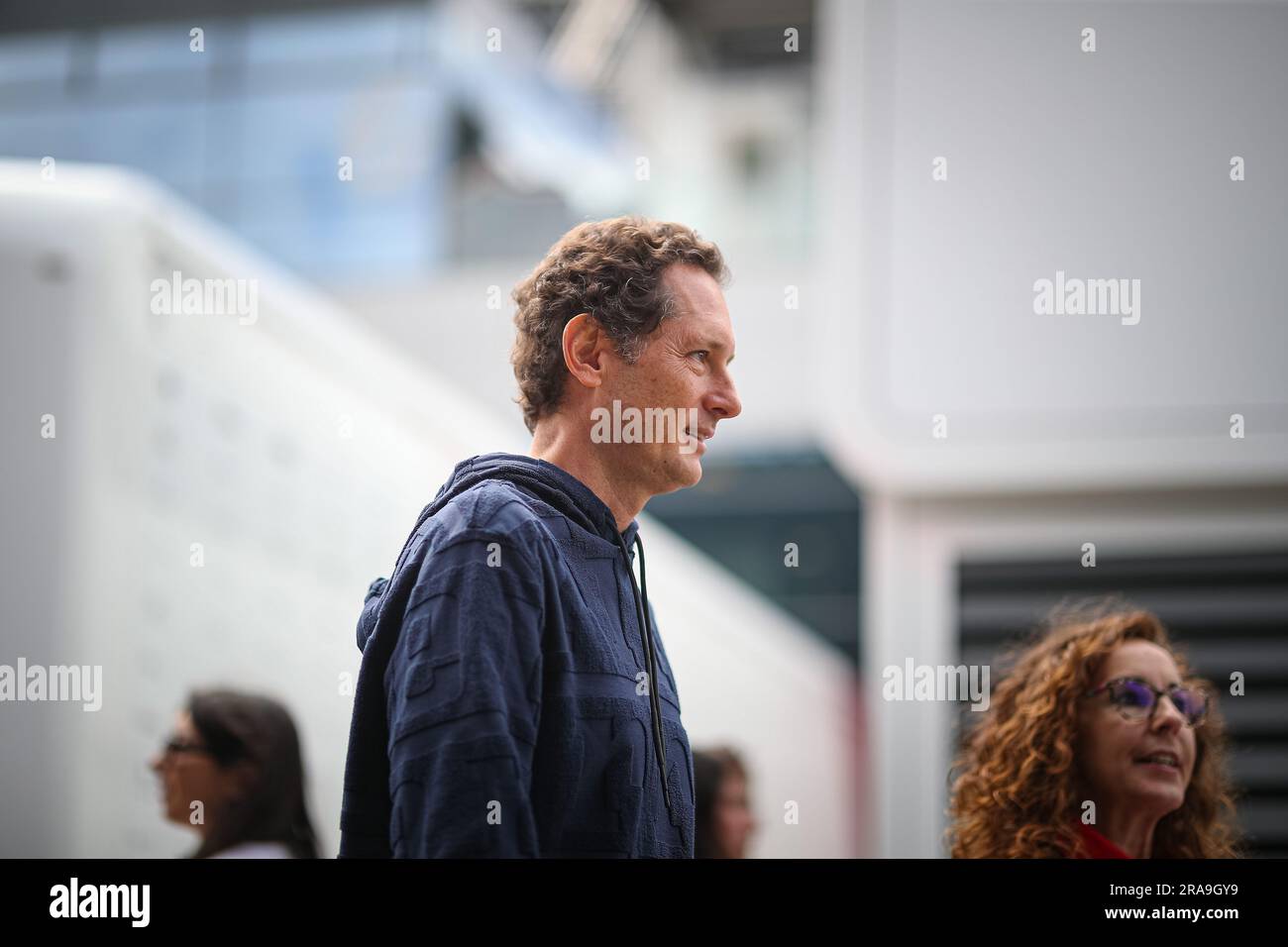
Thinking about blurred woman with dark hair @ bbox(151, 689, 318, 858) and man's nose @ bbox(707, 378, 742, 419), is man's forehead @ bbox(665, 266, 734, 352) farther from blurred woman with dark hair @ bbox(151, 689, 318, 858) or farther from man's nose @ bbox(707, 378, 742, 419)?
blurred woman with dark hair @ bbox(151, 689, 318, 858)

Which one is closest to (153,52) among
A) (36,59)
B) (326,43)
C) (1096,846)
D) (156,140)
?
(156,140)

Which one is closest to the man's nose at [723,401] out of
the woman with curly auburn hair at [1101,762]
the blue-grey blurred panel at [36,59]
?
the woman with curly auburn hair at [1101,762]

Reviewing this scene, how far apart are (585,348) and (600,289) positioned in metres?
0.06

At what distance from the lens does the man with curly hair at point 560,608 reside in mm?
1171

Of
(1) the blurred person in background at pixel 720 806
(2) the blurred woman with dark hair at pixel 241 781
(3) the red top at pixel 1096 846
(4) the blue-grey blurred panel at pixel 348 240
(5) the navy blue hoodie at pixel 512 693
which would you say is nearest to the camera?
(5) the navy blue hoodie at pixel 512 693

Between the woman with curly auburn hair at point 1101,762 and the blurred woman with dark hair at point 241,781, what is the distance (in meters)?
0.99

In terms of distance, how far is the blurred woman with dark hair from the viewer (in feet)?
7.08

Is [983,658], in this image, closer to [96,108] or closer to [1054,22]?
[1054,22]

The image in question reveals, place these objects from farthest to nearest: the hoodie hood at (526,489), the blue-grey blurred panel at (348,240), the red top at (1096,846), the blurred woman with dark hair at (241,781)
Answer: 1. the blue-grey blurred panel at (348,240)
2. the blurred woman with dark hair at (241,781)
3. the red top at (1096,846)
4. the hoodie hood at (526,489)

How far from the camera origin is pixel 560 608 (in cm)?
127

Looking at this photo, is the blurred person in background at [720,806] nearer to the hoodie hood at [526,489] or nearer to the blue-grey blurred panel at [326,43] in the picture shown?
the hoodie hood at [526,489]
